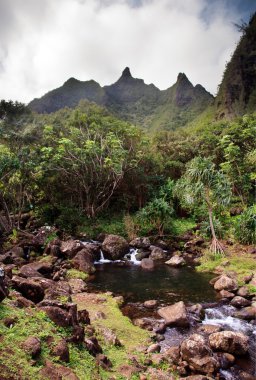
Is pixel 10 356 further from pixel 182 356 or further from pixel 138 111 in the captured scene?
pixel 138 111

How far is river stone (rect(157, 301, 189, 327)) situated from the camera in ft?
37.3

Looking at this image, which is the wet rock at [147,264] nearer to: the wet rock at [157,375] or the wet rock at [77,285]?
the wet rock at [77,285]

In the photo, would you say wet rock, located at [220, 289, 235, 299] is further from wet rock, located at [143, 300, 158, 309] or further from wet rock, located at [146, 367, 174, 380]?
wet rock, located at [146, 367, 174, 380]

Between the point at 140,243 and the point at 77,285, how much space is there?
30.2ft

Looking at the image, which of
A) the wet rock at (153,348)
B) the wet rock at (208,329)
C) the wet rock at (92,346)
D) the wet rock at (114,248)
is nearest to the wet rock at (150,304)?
the wet rock at (208,329)

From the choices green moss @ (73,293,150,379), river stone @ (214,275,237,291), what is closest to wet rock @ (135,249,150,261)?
river stone @ (214,275,237,291)

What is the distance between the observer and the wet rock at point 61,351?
270 inches

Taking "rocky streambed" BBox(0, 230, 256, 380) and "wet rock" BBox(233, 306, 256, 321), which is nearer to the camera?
"rocky streambed" BBox(0, 230, 256, 380)

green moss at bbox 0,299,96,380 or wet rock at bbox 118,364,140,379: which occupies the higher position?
green moss at bbox 0,299,96,380

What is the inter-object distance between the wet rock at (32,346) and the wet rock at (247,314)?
850cm

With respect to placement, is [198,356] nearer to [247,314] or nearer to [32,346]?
[247,314]

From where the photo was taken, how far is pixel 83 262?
18.8 meters

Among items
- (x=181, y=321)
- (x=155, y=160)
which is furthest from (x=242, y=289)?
(x=155, y=160)

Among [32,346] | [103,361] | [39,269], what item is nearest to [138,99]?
[39,269]
